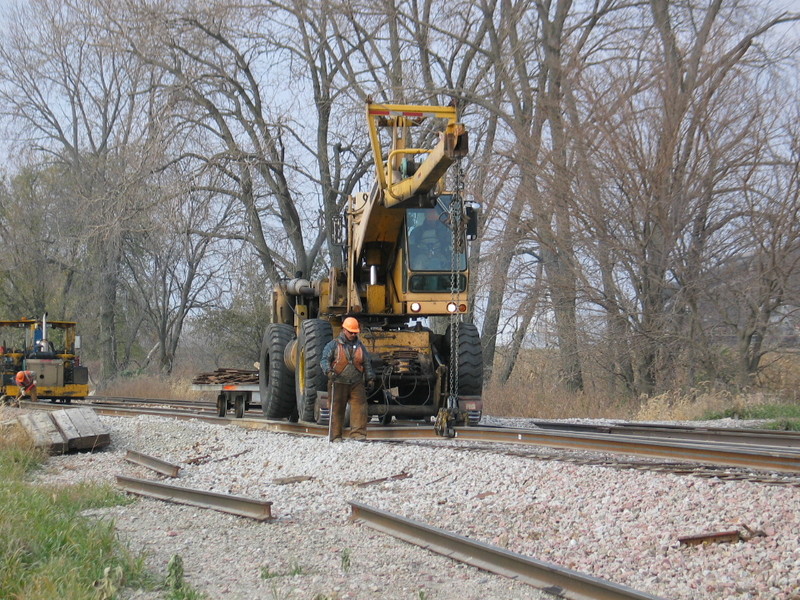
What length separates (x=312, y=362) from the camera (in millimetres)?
13758

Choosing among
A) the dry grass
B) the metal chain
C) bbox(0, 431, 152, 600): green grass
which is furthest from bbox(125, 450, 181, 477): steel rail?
the dry grass

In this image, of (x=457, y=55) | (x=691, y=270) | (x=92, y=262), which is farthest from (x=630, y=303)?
(x=92, y=262)

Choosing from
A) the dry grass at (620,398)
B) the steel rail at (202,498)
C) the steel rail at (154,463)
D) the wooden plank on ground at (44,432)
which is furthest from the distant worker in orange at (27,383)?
the steel rail at (202,498)

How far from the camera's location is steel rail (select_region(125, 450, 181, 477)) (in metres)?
10.6

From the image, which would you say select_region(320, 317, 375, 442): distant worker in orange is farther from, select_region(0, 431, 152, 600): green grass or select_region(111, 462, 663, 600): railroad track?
select_region(0, 431, 152, 600): green grass

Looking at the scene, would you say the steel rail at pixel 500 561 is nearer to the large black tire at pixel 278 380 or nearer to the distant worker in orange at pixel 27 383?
the large black tire at pixel 278 380

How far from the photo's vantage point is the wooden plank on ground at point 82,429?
13195 mm

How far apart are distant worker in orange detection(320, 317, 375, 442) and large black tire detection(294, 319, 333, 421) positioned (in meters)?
0.94

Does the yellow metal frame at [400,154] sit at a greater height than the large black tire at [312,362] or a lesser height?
greater

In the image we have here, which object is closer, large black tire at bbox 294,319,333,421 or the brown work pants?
the brown work pants

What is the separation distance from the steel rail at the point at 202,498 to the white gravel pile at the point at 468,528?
0.11 m

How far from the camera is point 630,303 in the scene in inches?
809

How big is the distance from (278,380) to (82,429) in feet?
12.0

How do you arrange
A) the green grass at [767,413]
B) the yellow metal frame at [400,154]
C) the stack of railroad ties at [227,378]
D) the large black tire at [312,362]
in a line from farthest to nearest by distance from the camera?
the stack of railroad ties at [227,378]
the green grass at [767,413]
the large black tire at [312,362]
the yellow metal frame at [400,154]
